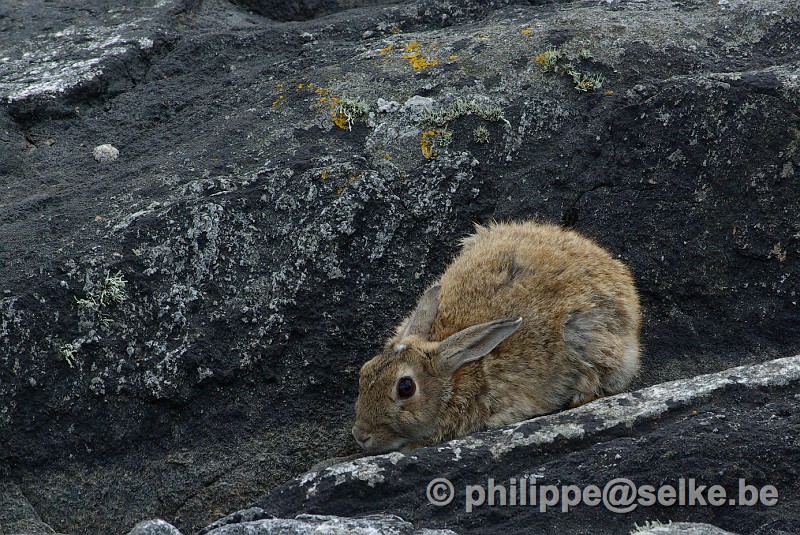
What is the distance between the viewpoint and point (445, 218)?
8469 mm

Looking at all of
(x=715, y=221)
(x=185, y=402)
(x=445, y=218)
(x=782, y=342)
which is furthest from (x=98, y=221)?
(x=782, y=342)

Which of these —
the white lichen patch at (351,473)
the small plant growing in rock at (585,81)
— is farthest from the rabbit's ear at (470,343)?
the small plant growing in rock at (585,81)

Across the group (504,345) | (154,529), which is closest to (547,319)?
(504,345)

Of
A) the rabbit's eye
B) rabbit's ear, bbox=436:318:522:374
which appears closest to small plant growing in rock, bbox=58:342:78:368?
the rabbit's eye

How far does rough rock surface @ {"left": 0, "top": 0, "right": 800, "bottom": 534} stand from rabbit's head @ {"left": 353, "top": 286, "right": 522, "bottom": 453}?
649mm

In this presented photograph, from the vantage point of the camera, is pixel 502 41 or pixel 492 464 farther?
pixel 502 41

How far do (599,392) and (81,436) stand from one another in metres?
4.31

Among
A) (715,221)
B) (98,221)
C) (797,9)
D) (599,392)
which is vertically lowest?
(599,392)

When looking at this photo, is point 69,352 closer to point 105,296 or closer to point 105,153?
point 105,296

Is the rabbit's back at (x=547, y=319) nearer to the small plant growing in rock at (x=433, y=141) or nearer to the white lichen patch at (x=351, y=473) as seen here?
the small plant growing in rock at (x=433, y=141)

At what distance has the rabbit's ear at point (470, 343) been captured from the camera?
728cm

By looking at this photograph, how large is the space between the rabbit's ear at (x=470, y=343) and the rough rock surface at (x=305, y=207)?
0.96 meters

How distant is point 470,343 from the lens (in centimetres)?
733

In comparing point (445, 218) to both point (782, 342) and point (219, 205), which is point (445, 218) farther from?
point (782, 342)
